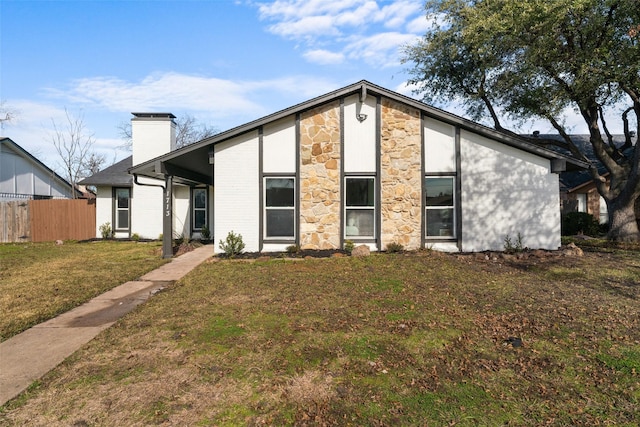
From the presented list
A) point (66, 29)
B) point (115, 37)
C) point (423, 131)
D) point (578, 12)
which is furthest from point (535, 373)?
point (66, 29)

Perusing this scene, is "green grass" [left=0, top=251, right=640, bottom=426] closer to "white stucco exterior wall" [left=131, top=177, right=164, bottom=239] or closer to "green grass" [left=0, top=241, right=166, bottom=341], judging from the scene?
"green grass" [left=0, top=241, right=166, bottom=341]

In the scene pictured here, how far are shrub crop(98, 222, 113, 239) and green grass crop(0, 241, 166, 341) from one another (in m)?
2.39

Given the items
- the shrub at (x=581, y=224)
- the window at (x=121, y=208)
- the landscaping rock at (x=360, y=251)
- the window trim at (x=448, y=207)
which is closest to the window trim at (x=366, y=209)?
the landscaping rock at (x=360, y=251)

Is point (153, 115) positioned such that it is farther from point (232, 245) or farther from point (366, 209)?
point (366, 209)

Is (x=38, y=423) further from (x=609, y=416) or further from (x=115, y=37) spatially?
(x=115, y=37)

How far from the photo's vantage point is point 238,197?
10.7 m

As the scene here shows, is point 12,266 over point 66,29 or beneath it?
beneath

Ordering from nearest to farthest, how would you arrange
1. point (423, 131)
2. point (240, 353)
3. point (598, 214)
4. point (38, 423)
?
1. point (38, 423)
2. point (240, 353)
3. point (423, 131)
4. point (598, 214)

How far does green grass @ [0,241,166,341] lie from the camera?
18.5 ft

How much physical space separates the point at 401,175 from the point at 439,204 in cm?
146

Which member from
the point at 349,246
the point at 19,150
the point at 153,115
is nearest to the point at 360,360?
the point at 349,246

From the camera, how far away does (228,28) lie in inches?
442

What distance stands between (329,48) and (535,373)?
12242 mm

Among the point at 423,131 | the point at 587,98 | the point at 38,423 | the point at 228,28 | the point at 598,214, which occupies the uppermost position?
the point at 228,28
